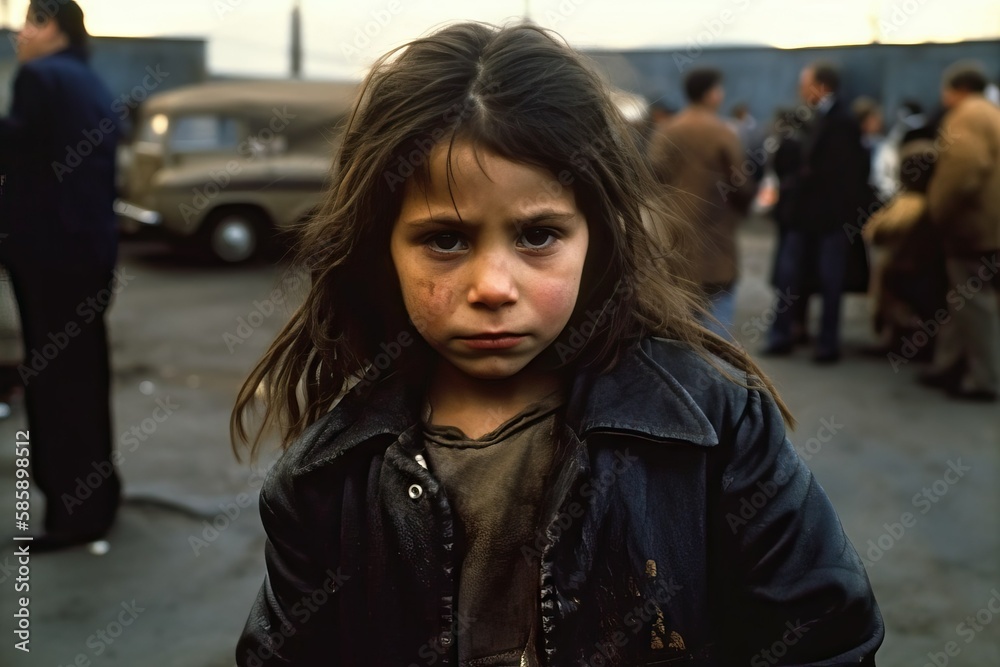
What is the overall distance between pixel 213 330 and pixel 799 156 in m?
4.85

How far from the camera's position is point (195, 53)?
573 inches

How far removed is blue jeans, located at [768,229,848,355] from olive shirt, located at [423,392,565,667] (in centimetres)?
665

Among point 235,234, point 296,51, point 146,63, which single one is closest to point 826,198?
point 235,234

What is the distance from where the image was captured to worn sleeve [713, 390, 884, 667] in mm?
1271

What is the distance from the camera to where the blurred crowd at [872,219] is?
617cm

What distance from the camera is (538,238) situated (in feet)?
4.28

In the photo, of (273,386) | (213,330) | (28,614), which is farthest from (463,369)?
(213,330)

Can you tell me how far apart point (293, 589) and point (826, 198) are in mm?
6723

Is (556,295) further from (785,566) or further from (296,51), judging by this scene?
(296,51)

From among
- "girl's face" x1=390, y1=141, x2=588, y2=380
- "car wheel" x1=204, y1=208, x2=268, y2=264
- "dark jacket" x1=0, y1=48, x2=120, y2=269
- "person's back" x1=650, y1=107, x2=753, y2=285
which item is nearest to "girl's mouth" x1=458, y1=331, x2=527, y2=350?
"girl's face" x1=390, y1=141, x2=588, y2=380

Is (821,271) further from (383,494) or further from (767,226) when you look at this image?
(767,226)

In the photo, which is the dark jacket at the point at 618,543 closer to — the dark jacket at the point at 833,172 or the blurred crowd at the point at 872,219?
the blurred crowd at the point at 872,219

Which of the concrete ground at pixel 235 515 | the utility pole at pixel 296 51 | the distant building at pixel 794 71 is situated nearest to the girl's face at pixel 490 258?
the concrete ground at pixel 235 515

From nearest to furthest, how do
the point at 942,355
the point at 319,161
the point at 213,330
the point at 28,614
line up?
the point at 28,614
the point at 942,355
the point at 213,330
the point at 319,161
